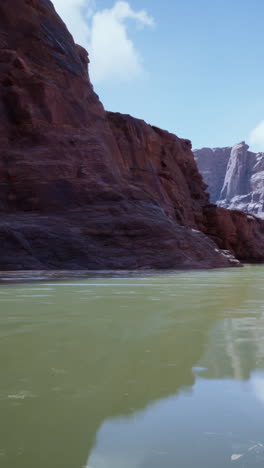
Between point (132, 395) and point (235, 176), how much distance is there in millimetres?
112795

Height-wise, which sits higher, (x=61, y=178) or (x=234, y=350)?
(x=61, y=178)

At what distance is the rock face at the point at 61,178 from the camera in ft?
47.8

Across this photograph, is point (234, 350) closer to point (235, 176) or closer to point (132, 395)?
point (132, 395)

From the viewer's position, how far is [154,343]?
275cm

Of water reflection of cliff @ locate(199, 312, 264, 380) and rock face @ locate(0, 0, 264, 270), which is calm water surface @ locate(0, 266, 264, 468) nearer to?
water reflection of cliff @ locate(199, 312, 264, 380)

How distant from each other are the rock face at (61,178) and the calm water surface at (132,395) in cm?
992

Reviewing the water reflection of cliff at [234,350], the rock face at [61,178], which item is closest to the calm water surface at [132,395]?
the water reflection of cliff at [234,350]

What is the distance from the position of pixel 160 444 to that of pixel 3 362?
3.94ft

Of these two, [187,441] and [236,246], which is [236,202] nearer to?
[236,246]

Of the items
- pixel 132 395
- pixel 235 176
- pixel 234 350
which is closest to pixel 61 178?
pixel 234 350

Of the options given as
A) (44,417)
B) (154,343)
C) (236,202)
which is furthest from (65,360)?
(236,202)

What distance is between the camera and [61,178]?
1748cm

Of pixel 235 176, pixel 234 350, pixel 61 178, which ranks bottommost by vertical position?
pixel 234 350

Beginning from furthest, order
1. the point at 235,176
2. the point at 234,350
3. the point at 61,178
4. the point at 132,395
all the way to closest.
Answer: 1. the point at 235,176
2. the point at 61,178
3. the point at 234,350
4. the point at 132,395
